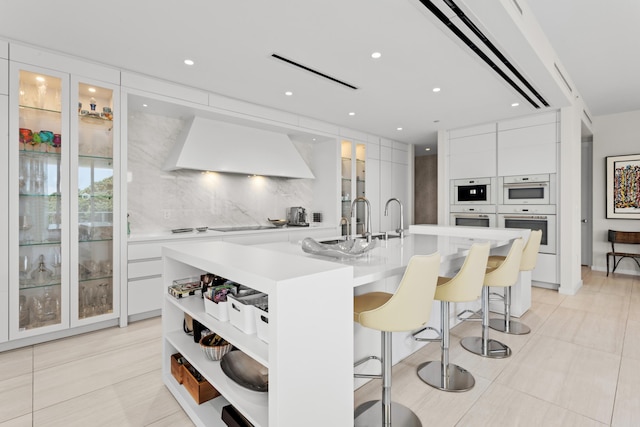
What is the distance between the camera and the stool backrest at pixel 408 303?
154cm

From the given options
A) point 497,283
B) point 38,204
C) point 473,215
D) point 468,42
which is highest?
point 468,42

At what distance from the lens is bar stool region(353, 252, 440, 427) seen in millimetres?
1544

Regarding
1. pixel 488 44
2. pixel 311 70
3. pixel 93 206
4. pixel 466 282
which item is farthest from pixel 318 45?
pixel 93 206

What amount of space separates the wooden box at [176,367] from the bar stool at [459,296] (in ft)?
4.93

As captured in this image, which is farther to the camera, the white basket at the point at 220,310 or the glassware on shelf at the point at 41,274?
the glassware on shelf at the point at 41,274

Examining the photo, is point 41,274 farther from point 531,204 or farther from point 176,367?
point 531,204

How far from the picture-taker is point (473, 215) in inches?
211

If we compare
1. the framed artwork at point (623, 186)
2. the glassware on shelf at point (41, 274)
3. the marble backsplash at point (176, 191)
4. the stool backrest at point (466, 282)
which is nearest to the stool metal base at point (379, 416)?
the stool backrest at point (466, 282)

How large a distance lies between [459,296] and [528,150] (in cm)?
375

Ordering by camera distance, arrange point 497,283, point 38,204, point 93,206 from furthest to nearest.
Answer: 1. point 93,206
2. point 38,204
3. point 497,283

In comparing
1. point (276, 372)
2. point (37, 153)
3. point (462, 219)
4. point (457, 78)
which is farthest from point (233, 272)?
point (462, 219)

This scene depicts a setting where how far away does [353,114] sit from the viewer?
4.70 metres

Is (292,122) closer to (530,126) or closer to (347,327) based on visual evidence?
(530,126)

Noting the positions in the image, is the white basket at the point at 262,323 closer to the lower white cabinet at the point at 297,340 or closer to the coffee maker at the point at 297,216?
the lower white cabinet at the point at 297,340
